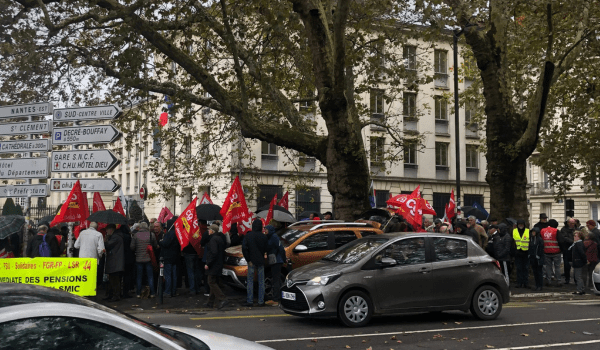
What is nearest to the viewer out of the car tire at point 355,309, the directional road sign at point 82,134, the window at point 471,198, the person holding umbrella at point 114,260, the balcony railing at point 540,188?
the car tire at point 355,309

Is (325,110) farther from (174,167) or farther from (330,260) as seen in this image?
(174,167)

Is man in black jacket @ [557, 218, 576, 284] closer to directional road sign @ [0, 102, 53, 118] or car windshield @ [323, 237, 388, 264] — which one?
car windshield @ [323, 237, 388, 264]

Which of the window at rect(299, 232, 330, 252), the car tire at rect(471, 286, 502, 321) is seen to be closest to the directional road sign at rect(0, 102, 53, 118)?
the window at rect(299, 232, 330, 252)

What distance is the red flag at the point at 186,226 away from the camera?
14.9m

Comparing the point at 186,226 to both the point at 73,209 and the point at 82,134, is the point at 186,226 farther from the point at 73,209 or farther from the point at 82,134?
the point at 82,134

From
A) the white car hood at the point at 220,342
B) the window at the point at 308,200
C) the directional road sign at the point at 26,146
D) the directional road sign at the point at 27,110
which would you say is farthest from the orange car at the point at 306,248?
the window at the point at 308,200

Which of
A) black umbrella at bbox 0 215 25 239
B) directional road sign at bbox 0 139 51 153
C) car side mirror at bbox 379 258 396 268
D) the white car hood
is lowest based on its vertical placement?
the white car hood

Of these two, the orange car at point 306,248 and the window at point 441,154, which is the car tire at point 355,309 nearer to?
the orange car at point 306,248

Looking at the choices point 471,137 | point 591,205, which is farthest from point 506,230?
point 591,205

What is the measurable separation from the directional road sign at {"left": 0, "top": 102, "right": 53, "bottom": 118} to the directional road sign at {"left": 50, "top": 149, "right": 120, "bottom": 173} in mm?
811

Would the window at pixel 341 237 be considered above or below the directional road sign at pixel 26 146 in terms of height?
below

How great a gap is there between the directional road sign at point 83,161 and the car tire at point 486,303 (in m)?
6.83

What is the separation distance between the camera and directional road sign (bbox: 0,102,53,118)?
11.6 metres

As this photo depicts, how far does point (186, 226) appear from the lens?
1495cm
